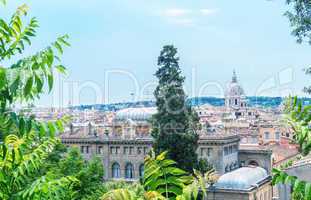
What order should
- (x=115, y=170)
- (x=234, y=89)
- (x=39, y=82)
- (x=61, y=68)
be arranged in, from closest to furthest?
(x=39, y=82) < (x=61, y=68) < (x=115, y=170) < (x=234, y=89)

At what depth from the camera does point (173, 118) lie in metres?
26.9

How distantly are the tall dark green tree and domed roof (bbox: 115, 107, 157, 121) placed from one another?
19847 mm

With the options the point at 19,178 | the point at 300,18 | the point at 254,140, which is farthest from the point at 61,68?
the point at 254,140

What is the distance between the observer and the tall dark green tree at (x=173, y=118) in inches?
1036

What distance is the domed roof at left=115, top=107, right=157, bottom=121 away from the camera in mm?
48031

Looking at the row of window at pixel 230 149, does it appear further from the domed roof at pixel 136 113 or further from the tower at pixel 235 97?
the tower at pixel 235 97

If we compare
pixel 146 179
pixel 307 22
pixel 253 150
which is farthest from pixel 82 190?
pixel 253 150

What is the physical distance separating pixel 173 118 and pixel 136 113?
72.2 ft

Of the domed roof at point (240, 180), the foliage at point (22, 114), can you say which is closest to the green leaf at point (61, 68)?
the foliage at point (22, 114)

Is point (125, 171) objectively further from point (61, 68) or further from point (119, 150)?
point (61, 68)

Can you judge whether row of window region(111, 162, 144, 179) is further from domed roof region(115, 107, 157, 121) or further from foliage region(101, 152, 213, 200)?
foliage region(101, 152, 213, 200)

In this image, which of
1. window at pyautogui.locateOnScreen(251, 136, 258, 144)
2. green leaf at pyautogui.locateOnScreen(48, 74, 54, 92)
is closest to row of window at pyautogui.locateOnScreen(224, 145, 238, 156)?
window at pyautogui.locateOnScreen(251, 136, 258, 144)

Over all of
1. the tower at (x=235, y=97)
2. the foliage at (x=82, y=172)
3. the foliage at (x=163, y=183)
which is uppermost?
the tower at (x=235, y=97)

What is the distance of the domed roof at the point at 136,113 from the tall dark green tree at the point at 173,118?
65.1ft
